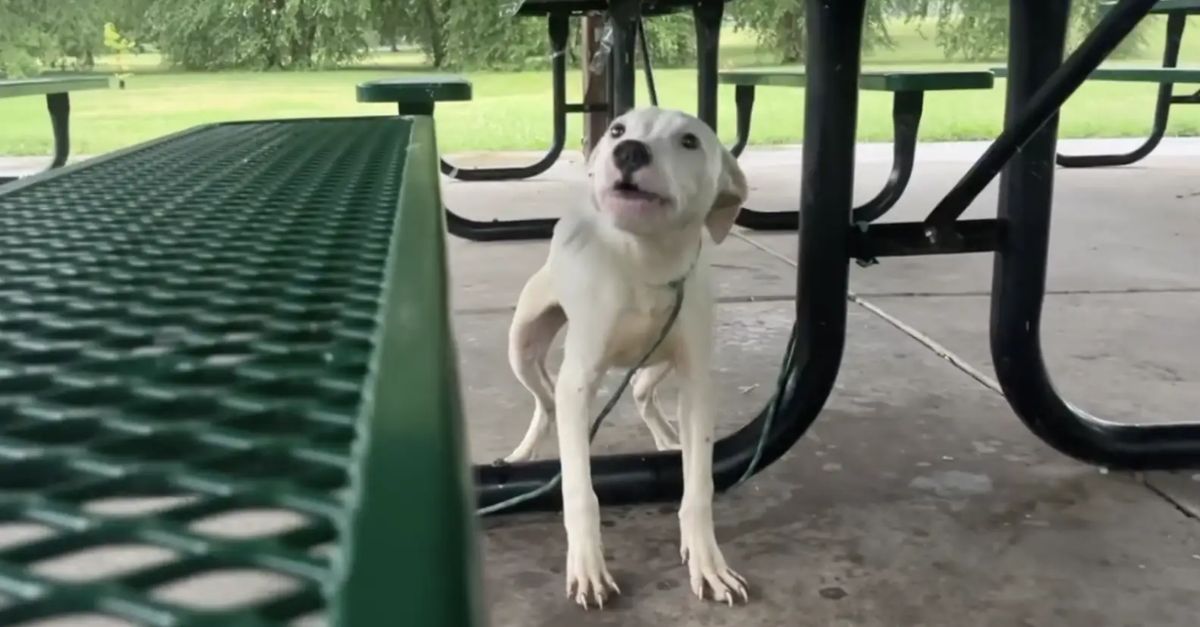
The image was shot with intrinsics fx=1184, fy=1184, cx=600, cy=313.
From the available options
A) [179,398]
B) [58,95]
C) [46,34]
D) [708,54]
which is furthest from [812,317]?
[46,34]

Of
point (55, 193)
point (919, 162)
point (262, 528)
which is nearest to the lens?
point (262, 528)

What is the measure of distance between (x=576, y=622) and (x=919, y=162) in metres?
4.70

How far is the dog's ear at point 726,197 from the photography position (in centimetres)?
127

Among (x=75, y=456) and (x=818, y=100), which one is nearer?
(x=75, y=456)

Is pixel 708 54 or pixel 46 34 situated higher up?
pixel 46 34

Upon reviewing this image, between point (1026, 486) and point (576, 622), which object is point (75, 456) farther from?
point (1026, 486)

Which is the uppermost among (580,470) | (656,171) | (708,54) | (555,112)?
(708,54)

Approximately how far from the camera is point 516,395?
1.92 meters

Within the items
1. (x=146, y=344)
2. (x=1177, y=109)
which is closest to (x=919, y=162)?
(x=1177, y=109)

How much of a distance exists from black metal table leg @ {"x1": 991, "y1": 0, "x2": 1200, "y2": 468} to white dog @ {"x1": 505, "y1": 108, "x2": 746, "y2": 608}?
1.34ft

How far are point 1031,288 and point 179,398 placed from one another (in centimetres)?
129

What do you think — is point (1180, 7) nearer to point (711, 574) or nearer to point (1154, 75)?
point (1154, 75)

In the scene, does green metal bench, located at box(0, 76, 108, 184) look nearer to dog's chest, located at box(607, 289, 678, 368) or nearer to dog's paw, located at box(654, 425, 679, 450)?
dog's paw, located at box(654, 425, 679, 450)

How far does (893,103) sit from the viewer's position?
315 centimetres
